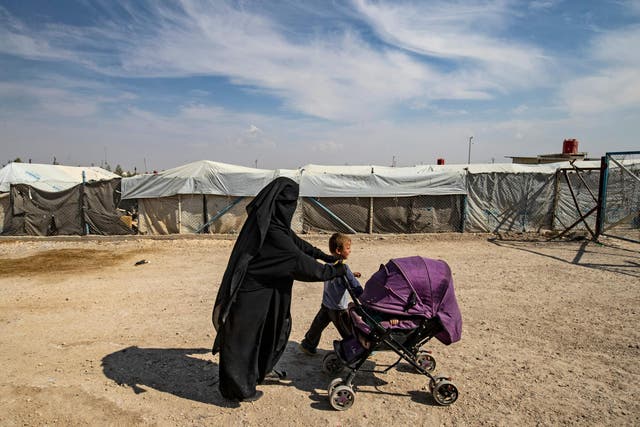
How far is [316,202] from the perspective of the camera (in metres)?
12.9

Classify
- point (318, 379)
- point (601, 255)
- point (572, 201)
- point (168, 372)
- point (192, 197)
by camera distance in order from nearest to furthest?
point (318, 379)
point (168, 372)
point (601, 255)
point (192, 197)
point (572, 201)

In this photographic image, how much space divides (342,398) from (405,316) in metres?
0.85

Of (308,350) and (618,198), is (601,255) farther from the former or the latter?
(308,350)

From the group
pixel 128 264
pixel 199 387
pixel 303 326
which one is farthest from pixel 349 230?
pixel 199 387

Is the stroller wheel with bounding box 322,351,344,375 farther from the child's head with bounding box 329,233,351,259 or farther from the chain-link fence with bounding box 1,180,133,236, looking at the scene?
the chain-link fence with bounding box 1,180,133,236

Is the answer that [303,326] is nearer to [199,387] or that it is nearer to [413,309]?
[199,387]

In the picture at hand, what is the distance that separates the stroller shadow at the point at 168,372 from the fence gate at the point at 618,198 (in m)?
10.8

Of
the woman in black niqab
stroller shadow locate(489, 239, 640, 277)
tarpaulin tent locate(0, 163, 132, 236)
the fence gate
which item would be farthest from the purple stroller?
tarpaulin tent locate(0, 163, 132, 236)

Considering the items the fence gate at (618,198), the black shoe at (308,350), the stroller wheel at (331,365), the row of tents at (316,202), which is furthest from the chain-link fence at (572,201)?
the stroller wheel at (331,365)

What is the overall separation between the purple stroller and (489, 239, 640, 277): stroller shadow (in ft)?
21.3

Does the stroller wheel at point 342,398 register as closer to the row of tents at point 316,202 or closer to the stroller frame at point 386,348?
the stroller frame at point 386,348

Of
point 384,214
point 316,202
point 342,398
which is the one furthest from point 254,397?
point 384,214

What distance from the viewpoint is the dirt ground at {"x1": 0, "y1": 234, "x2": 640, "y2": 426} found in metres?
3.21

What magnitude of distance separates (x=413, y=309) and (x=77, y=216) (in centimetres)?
1277
